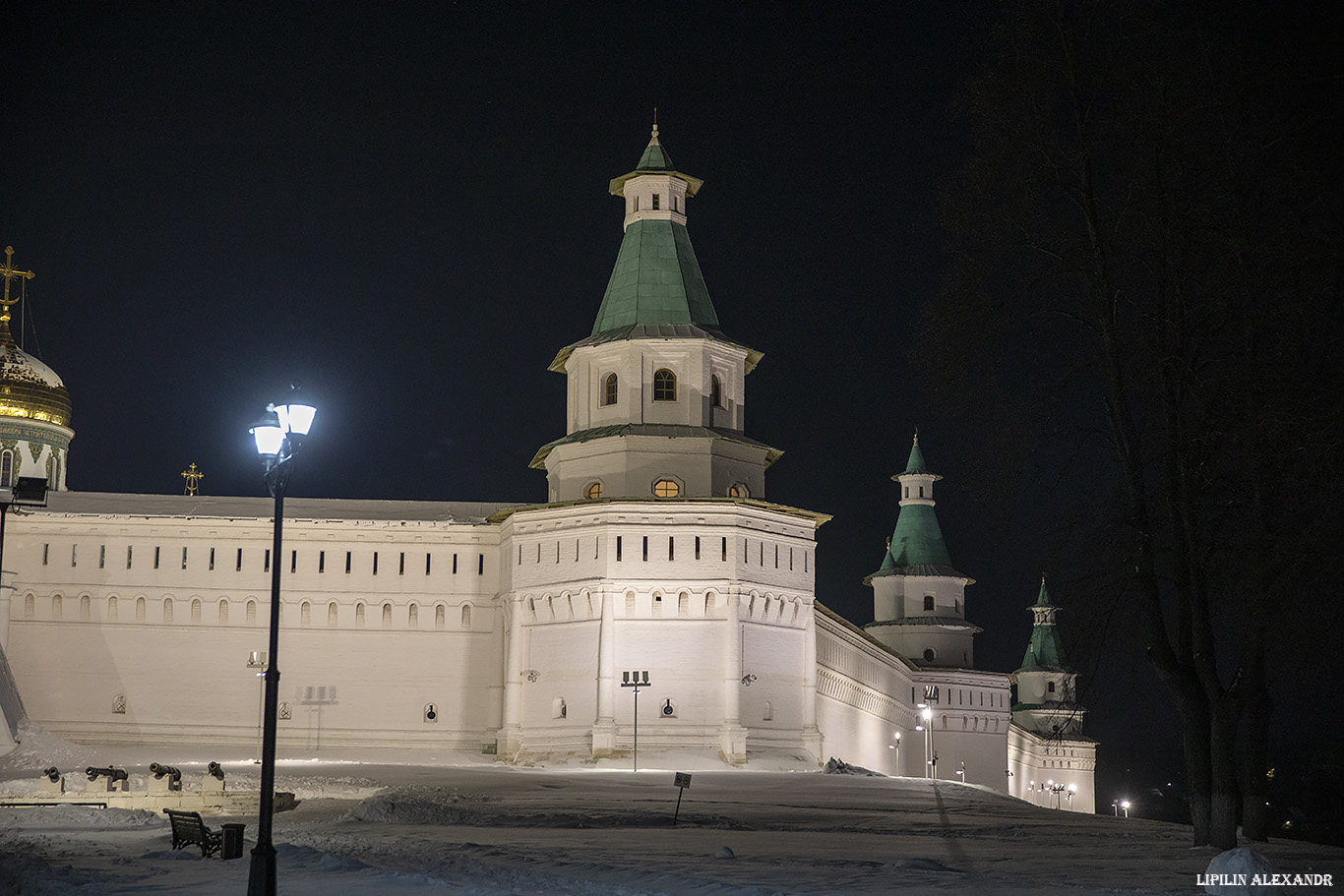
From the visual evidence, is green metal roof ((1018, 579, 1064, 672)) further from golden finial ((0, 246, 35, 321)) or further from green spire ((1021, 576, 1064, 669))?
golden finial ((0, 246, 35, 321))

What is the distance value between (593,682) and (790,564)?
683 centimetres

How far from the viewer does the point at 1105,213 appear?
850 inches

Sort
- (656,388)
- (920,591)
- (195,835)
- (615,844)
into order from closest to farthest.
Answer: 1. (195,835)
2. (615,844)
3. (656,388)
4. (920,591)

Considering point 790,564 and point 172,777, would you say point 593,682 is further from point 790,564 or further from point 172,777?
point 172,777

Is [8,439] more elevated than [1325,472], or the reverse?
[8,439]

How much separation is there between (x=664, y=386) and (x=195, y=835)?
3144 centimetres

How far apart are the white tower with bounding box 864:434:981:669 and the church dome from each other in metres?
37.7

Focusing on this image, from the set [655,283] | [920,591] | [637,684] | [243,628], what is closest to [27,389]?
[243,628]

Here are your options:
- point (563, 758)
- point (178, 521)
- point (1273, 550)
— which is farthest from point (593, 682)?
point (1273, 550)

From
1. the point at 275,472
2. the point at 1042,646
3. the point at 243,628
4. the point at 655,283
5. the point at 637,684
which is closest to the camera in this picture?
the point at 275,472

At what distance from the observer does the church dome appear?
182ft

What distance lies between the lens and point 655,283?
1996 inches

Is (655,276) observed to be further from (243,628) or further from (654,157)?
(243,628)

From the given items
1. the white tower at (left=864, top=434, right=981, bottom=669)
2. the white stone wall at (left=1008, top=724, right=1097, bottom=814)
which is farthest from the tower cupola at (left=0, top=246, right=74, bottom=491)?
the white stone wall at (left=1008, top=724, right=1097, bottom=814)
